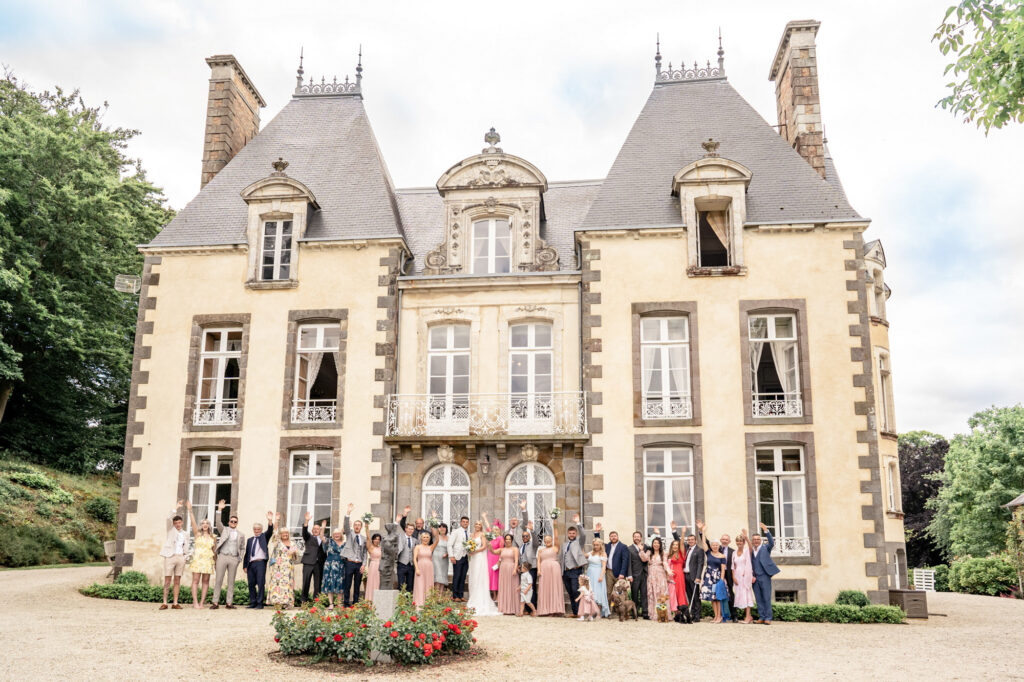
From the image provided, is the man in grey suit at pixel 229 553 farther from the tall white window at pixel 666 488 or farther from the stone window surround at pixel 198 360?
the tall white window at pixel 666 488

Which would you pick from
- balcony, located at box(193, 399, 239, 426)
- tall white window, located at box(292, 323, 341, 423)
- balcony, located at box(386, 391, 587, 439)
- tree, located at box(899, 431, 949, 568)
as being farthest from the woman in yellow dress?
tree, located at box(899, 431, 949, 568)

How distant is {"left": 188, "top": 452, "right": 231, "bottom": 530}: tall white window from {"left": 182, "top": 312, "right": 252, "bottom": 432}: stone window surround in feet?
1.82

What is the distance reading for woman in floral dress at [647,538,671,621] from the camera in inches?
536

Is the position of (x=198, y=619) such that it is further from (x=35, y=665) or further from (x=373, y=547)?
(x=35, y=665)

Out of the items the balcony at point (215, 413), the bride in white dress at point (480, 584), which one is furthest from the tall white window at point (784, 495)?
the balcony at point (215, 413)

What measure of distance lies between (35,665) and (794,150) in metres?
15.9

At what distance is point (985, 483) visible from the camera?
32.1 meters

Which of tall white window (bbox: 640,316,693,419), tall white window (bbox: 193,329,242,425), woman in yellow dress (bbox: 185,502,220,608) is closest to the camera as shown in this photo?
woman in yellow dress (bbox: 185,502,220,608)

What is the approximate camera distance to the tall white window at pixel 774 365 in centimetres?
1634

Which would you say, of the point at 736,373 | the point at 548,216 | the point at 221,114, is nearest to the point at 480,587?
the point at 736,373

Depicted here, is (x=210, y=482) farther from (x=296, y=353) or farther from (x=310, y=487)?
(x=296, y=353)

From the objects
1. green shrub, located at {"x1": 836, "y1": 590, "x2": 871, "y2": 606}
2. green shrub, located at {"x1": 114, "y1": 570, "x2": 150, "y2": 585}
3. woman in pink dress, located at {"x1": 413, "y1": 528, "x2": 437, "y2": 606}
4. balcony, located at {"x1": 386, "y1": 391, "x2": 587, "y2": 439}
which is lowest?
green shrub, located at {"x1": 836, "y1": 590, "x2": 871, "y2": 606}

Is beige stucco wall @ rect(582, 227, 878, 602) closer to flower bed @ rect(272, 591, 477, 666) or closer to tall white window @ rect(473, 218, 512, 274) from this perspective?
tall white window @ rect(473, 218, 512, 274)

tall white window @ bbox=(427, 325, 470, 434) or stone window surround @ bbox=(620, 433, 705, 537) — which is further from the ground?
tall white window @ bbox=(427, 325, 470, 434)
